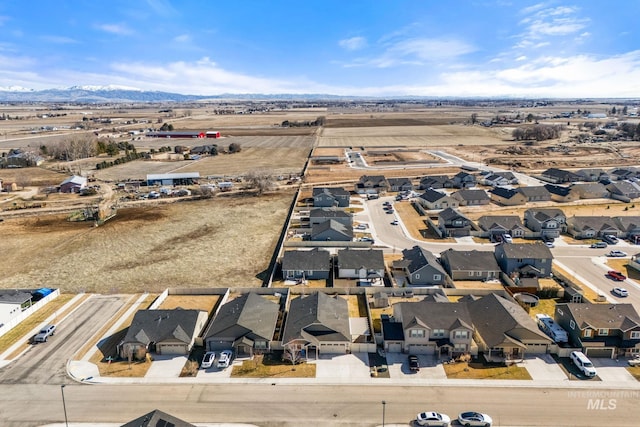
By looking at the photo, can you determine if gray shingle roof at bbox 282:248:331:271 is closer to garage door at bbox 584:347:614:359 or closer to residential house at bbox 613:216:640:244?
garage door at bbox 584:347:614:359

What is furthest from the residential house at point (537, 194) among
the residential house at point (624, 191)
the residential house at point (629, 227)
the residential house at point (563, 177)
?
the residential house at point (629, 227)

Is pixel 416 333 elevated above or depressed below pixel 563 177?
below

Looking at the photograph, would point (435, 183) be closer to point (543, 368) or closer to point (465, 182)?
point (465, 182)

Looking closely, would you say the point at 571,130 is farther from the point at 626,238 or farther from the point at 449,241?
the point at 449,241

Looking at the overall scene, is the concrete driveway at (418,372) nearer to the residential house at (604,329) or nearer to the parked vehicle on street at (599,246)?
the residential house at (604,329)

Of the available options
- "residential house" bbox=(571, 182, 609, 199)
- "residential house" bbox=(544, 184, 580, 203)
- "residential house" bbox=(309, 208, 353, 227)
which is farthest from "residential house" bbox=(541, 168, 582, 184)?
"residential house" bbox=(309, 208, 353, 227)

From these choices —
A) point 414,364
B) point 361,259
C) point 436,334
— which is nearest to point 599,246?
point 361,259

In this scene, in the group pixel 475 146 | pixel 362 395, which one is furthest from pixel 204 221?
pixel 475 146

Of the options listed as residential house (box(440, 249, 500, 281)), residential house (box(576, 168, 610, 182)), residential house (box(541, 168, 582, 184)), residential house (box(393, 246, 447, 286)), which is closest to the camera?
residential house (box(393, 246, 447, 286))
